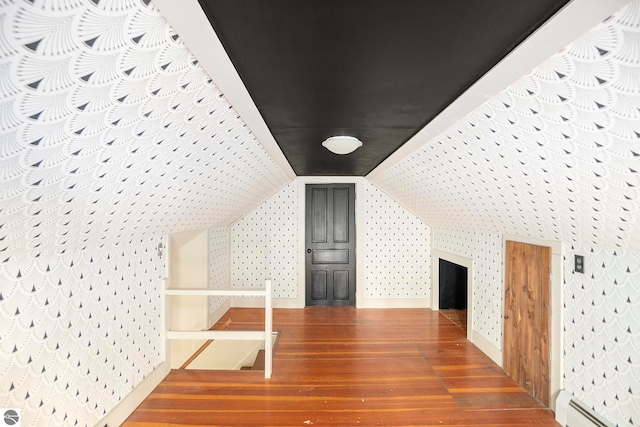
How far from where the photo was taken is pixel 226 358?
4.28 metres

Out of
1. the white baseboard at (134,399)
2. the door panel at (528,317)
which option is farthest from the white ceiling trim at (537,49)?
the white baseboard at (134,399)

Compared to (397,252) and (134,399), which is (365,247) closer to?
(397,252)

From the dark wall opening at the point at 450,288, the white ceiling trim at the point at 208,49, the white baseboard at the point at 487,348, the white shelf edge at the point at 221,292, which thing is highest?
the white ceiling trim at the point at 208,49

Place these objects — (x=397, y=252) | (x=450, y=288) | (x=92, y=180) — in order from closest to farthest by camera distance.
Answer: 1. (x=92, y=180)
2. (x=450, y=288)
3. (x=397, y=252)

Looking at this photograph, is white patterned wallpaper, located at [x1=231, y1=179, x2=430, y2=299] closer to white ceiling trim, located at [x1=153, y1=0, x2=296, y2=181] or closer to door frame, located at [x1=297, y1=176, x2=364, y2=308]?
door frame, located at [x1=297, y1=176, x2=364, y2=308]

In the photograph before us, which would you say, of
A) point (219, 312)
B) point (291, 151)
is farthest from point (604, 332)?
point (219, 312)

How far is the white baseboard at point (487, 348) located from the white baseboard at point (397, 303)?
1373 mm

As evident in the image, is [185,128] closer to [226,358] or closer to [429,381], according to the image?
[429,381]

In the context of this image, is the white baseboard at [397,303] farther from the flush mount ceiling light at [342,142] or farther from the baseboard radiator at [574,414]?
the flush mount ceiling light at [342,142]

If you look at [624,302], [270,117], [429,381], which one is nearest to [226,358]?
[429,381]

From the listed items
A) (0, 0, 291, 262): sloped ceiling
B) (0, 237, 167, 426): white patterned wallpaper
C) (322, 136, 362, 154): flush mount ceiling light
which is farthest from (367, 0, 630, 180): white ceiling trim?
(0, 237, 167, 426): white patterned wallpaper

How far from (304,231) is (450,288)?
251cm

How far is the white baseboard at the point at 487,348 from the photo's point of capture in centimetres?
335

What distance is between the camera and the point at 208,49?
1.13m
